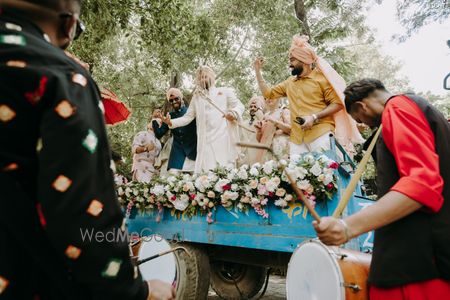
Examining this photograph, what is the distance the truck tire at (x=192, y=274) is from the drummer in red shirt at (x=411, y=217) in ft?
8.57

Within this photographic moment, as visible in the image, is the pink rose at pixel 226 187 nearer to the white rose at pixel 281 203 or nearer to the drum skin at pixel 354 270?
Result: the white rose at pixel 281 203

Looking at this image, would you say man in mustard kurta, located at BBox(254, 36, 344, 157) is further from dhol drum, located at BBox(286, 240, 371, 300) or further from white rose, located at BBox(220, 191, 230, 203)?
dhol drum, located at BBox(286, 240, 371, 300)

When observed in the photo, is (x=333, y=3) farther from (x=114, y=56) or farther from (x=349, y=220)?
(x=349, y=220)

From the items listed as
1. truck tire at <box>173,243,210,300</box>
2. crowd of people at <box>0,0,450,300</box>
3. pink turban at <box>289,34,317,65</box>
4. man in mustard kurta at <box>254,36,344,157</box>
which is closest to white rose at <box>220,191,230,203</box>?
truck tire at <box>173,243,210,300</box>

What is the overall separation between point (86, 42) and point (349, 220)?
6.28m

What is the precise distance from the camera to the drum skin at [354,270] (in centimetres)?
182

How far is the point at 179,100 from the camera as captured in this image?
21.1 ft

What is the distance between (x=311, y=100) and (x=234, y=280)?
8.20 ft

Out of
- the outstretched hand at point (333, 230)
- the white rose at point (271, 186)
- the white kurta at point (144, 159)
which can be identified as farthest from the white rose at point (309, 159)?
the white kurta at point (144, 159)

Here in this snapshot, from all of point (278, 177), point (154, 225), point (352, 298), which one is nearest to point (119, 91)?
point (154, 225)

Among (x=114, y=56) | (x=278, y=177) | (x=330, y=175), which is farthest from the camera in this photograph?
(x=114, y=56)

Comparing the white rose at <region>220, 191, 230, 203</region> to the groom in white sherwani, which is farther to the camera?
the groom in white sherwani

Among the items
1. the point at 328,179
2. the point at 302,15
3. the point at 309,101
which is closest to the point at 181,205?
the point at 328,179

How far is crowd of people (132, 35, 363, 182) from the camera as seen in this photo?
14.1ft
